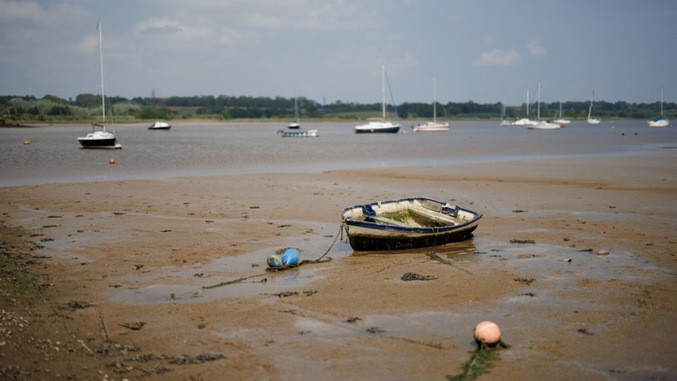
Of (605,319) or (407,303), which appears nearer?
(605,319)

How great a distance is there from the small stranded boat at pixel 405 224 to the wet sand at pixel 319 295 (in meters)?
0.31

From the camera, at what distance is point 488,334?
7742mm

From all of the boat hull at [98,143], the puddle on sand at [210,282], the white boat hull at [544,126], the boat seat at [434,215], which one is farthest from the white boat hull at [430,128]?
the puddle on sand at [210,282]

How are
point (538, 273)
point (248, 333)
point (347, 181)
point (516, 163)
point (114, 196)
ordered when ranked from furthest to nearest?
point (516, 163) < point (347, 181) < point (114, 196) < point (538, 273) < point (248, 333)

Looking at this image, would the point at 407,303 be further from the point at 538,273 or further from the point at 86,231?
the point at 86,231

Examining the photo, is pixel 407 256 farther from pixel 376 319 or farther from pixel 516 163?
pixel 516 163

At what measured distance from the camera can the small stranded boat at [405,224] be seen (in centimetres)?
1326

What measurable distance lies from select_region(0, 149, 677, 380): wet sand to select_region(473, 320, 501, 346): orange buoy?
0.19 metres

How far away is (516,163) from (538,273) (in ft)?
84.9

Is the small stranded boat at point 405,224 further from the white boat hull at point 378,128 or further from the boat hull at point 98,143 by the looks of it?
the white boat hull at point 378,128

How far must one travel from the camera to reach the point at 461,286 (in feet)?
34.9

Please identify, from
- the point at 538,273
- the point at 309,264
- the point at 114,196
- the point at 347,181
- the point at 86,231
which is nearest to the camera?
the point at 538,273

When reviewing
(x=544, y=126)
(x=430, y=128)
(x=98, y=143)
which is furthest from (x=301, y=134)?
(x=544, y=126)

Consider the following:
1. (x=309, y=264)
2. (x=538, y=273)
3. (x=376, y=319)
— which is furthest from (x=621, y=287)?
(x=309, y=264)
